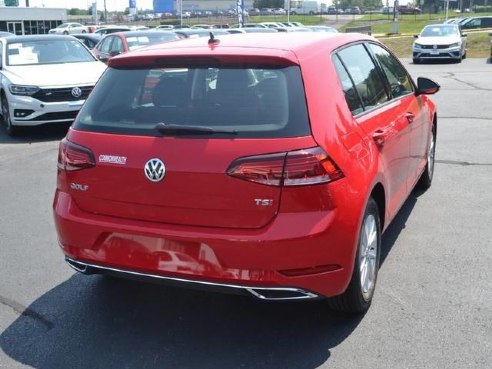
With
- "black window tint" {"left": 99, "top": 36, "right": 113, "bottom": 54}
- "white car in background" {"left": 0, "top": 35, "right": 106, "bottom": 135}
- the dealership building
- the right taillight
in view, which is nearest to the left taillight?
the right taillight

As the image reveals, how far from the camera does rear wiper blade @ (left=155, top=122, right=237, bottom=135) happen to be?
128 inches

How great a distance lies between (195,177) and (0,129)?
30.7 ft

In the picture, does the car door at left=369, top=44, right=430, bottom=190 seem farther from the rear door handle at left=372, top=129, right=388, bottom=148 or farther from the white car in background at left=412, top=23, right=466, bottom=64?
the white car in background at left=412, top=23, right=466, bottom=64

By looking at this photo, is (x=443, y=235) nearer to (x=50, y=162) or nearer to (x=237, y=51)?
(x=237, y=51)

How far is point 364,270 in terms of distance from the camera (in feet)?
12.4

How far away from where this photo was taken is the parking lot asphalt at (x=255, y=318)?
3381 mm

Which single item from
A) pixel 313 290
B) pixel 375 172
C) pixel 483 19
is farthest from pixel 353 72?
pixel 483 19

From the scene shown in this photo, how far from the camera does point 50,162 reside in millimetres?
8547

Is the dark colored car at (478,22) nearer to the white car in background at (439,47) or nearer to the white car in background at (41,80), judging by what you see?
the white car in background at (439,47)

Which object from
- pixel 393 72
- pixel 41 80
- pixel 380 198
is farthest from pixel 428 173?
pixel 41 80

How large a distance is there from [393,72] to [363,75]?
0.96 metres

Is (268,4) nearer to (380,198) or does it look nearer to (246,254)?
(380,198)

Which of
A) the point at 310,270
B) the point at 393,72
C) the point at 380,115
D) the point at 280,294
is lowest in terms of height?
the point at 280,294

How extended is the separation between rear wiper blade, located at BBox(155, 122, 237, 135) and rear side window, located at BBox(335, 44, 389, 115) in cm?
92
